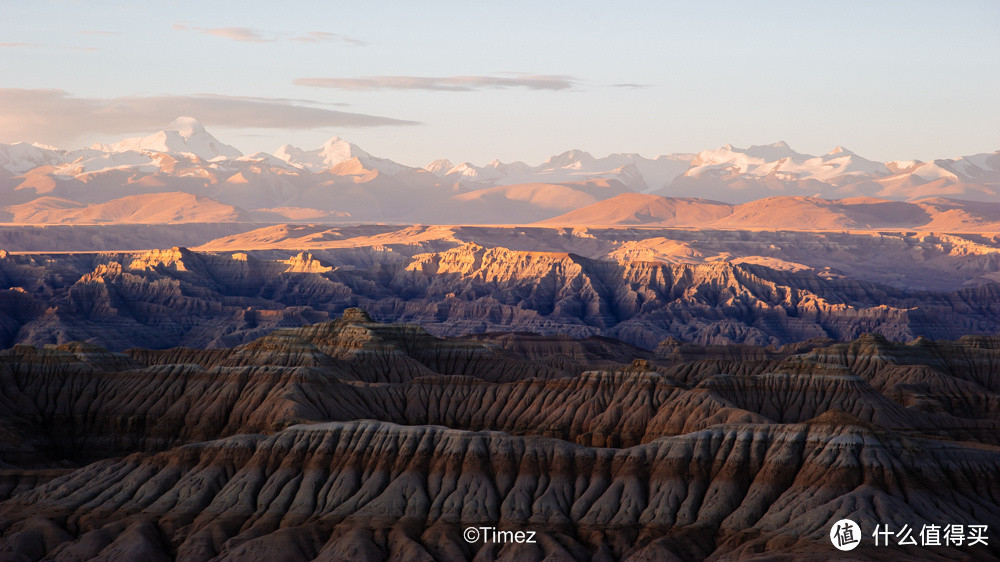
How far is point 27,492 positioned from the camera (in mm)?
107938

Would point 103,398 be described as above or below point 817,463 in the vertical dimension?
A: below

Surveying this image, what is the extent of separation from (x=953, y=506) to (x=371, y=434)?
39126 mm

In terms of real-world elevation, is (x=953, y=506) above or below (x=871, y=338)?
above

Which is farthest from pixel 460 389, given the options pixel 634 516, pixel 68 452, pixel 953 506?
pixel 953 506

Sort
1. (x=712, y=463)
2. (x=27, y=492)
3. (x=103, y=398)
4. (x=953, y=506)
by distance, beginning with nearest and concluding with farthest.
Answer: (x=953, y=506), (x=712, y=463), (x=27, y=492), (x=103, y=398)

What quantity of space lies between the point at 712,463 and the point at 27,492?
48.0m

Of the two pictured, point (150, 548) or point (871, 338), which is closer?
point (150, 548)

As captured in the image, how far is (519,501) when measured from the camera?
98125 mm

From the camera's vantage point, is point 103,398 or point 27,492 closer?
point 27,492

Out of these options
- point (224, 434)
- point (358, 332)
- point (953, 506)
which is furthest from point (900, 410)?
point (358, 332)

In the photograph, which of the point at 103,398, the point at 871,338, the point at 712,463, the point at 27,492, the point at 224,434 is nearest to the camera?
the point at 712,463

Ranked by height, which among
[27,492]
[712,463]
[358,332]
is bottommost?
[358,332]

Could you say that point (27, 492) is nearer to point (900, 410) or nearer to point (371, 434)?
point (371, 434)

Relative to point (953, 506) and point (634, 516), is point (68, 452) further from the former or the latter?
point (953, 506)
